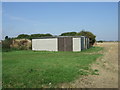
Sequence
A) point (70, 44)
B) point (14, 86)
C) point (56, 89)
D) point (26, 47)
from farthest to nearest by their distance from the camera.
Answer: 1. point (26, 47)
2. point (70, 44)
3. point (14, 86)
4. point (56, 89)

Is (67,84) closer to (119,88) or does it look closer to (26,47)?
(119,88)

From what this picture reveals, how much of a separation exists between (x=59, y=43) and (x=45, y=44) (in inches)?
101

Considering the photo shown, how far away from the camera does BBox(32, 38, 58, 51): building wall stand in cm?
2439

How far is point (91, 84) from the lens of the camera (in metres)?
5.35

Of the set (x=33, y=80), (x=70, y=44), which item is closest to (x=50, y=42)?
(x=70, y=44)

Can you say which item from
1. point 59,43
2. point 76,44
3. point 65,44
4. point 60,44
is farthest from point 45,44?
point 76,44

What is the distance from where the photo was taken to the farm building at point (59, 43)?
23.2 m

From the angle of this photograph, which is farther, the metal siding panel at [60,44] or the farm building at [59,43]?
the metal siding panel at [60,44]

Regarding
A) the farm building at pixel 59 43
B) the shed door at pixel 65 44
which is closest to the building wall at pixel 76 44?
the farm building at pixel 59 43

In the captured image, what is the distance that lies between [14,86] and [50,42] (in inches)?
778

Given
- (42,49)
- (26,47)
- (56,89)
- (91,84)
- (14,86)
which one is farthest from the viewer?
(26,47)

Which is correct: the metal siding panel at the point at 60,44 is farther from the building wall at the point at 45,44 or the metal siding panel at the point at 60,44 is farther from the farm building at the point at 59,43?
the building wall at the point at 45,44

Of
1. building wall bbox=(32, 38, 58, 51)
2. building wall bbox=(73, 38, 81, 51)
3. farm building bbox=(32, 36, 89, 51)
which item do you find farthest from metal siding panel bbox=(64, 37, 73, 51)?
building wall bbox=(32, 38, 58, 51)

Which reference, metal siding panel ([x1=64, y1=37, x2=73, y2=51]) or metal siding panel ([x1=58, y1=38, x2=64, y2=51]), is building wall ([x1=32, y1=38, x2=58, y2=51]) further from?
metal siding panel ([x1=64, y1=37, x2=73, y2=51])
